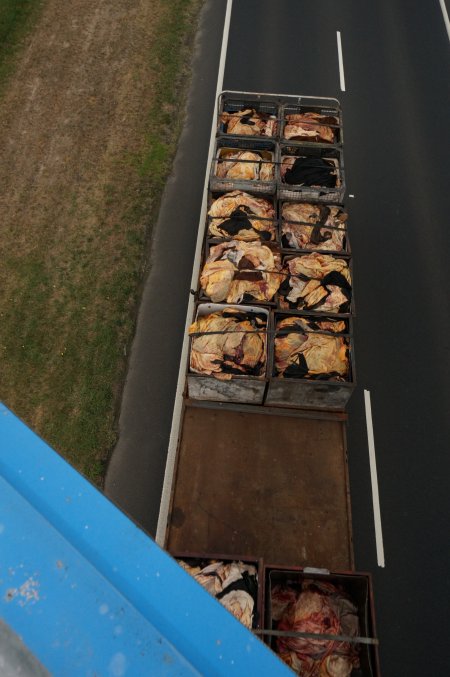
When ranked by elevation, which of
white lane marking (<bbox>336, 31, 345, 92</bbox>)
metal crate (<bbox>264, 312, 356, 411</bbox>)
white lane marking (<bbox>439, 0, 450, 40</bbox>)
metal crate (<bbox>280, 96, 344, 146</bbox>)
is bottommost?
metal crate (<bbox>264, 312, 356, 411</bbox>)

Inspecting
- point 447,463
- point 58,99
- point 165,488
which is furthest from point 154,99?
point 447,463

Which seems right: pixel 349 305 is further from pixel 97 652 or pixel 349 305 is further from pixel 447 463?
pixel 97 652

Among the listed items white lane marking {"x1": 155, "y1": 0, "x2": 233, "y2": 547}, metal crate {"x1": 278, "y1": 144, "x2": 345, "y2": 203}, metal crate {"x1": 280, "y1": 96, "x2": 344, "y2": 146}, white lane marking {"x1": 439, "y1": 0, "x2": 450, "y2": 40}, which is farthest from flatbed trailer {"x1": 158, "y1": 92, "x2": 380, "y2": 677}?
white lane marking {"x1": 439, "y1": 0, "x2": 450, "y2": 40}

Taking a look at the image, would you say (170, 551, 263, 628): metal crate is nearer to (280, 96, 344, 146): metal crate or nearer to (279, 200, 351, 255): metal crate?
(279, 200, 351, 255): metal crate

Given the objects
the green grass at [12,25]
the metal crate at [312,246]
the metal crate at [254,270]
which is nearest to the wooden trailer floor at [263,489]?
the metal crate at [254,270]

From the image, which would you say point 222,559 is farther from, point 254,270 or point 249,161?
point 249,161

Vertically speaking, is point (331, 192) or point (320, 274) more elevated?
point (331, 192)
